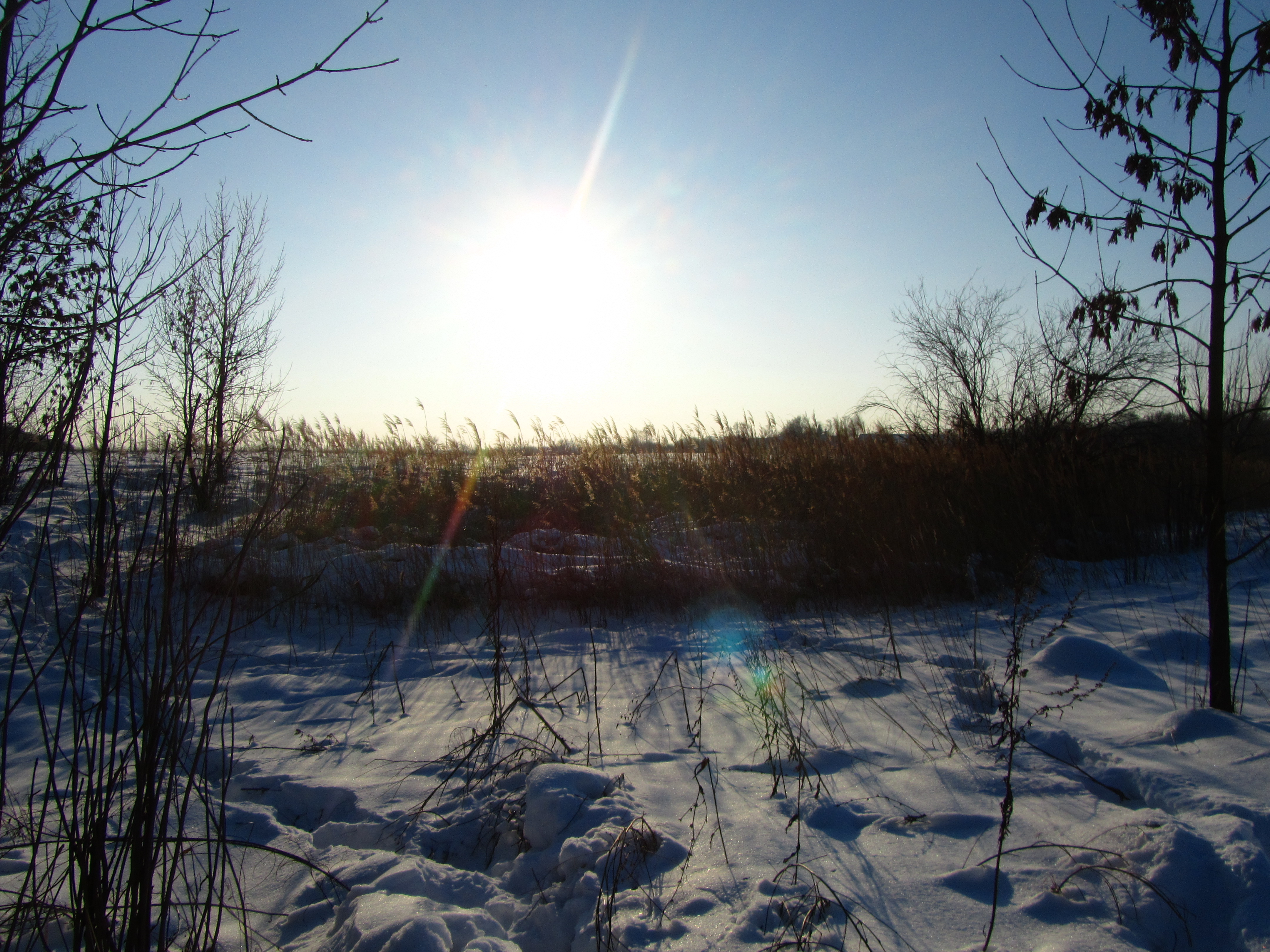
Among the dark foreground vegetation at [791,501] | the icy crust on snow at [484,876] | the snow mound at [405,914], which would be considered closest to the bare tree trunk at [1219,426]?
the dark foreground vegetation at [791,501]

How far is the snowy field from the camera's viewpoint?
149 cm

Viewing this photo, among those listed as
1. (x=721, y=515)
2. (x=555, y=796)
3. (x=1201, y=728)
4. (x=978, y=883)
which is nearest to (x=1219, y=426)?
(x=1201, y=728)

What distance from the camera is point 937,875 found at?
5.35 feet

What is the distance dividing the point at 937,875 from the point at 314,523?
26.5 ft

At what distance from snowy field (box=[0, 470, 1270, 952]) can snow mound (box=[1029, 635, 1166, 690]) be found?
0.05 ft

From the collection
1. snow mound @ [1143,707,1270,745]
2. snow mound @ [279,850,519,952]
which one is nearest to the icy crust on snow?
snow mound @ [279,850,519,952]

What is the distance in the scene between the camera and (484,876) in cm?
175

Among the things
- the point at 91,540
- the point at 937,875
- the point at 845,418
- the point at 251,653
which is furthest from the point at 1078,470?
the point at 91,540

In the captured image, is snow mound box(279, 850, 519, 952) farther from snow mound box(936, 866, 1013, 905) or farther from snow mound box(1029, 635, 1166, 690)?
snow mound box(1029, 635, 1166, 690)

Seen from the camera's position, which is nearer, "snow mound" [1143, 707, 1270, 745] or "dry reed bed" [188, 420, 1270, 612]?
"snow mound" [1143, 707, 1270, 745]

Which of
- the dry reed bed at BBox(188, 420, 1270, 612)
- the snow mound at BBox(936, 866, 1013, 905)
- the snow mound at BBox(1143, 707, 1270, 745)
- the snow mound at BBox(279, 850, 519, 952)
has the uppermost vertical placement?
the dry reed bed at BBox(188, 420, 1270, 612)

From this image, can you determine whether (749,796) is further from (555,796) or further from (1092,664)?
(1092,664)

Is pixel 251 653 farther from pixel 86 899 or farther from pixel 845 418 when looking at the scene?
pixel 845 418

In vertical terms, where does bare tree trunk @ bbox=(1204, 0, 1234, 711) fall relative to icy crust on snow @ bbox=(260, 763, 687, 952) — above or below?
above
